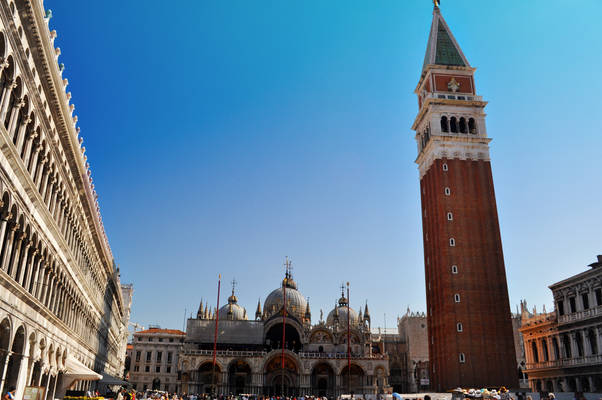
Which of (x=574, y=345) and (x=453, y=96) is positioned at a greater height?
(x=453, y=96)

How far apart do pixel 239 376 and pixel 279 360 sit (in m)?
5.93

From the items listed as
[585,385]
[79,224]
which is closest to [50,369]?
[79,224]

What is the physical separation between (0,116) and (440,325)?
46358 mm

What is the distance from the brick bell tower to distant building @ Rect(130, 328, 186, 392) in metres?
50.5

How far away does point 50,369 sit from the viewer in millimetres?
24547

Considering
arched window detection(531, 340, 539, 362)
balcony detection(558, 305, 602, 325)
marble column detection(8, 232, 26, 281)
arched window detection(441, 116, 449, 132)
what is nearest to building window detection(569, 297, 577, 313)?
balcony detection(558, 305, 602, 325)

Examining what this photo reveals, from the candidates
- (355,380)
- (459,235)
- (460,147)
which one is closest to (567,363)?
(459,235)

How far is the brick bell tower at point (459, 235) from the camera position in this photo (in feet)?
162

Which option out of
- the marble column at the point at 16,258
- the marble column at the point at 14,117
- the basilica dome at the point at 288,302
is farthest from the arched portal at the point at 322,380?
the marble column at the point at 14,117

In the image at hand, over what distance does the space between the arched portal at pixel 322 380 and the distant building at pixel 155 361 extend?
2825 centimetres

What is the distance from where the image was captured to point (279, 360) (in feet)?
227

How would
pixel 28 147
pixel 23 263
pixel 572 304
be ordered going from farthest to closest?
pixel 572 304
pixel 23 263
pixel 28 147

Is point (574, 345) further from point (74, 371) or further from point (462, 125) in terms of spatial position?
point (74, 371)

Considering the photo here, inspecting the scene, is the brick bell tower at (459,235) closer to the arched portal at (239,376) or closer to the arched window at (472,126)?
the arched window at (472,126)
